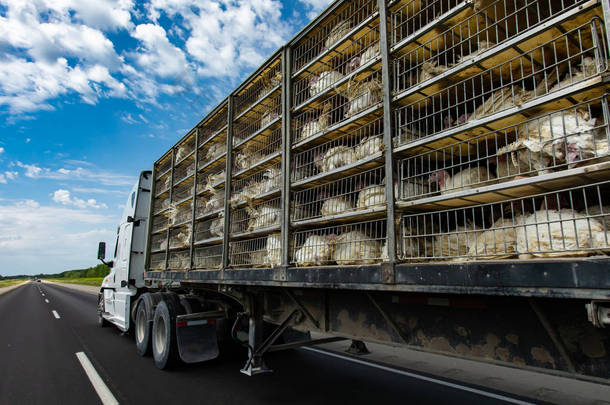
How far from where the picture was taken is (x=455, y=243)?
2734 millimetres

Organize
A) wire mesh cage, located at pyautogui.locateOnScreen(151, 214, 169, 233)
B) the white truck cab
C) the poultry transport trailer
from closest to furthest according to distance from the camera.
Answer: the poultry transport trailer, wire mesh cage, located at pyautogui.locateOnScreen(151, 214, 169, 233), the white truck cab

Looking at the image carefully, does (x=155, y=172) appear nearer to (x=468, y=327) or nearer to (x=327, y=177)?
(x=327, y=177)

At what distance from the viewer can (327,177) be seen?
3754 mm

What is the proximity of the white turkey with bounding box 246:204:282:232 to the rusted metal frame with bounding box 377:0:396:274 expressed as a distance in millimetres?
1676

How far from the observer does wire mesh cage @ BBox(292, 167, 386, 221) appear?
3.25 meters

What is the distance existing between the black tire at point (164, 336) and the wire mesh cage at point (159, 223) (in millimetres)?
1770

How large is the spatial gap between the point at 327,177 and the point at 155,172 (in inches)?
260

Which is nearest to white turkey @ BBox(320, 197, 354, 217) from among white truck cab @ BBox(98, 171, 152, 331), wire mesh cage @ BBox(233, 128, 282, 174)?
wire mesh cage @ BBox(233, 128, 282, 174)

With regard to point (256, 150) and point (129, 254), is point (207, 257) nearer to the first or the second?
point (256, 150)

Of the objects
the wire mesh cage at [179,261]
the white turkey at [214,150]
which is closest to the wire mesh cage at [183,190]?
the white turkey at [214,150]

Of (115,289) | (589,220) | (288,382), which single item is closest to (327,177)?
(589,220)

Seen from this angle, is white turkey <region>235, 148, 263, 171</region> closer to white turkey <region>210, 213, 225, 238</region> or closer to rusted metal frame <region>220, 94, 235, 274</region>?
rusted metal frame <region>220, 94, 235, 274</region>

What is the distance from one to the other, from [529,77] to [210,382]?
559 cm

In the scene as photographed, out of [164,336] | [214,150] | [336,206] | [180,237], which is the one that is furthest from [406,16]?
[164,336]
